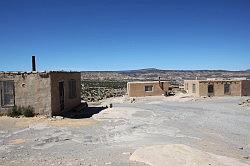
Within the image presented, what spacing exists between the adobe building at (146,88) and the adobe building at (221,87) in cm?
464

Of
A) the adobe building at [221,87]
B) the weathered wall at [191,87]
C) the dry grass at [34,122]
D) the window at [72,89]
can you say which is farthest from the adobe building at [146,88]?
the dry grass at [34,122]

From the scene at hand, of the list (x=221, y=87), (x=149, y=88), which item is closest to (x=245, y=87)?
(x=221, y=87)

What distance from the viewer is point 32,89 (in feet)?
68.8

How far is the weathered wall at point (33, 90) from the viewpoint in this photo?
20812 mm

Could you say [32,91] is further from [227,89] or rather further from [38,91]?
[227,89]

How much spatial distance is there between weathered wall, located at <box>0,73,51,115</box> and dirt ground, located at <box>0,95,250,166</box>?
0.96m

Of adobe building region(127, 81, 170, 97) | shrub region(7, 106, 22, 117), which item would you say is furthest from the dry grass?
adobe building region(127, 81, 170, 97)

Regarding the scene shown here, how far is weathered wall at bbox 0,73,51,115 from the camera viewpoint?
68.3ft

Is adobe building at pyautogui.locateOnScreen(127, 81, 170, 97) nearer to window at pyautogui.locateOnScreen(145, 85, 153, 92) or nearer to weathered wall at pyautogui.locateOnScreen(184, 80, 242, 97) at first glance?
window at pyautogui.locateOnScreen(145, 85, 153, 92)

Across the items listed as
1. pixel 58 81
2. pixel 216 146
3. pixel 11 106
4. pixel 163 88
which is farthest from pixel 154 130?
pixel 163 88

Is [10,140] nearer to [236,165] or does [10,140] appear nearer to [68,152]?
[68,152]

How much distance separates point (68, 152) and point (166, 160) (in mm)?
3994

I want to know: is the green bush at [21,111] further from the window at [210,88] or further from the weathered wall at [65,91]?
the window at [210,88]

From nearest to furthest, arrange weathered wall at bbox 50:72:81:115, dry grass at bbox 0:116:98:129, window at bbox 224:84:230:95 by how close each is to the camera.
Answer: dry grass at bbox 0:116:98:129 < weathered wall at bbox 50:72:81:115 < window at bbox 224:84:230:95
